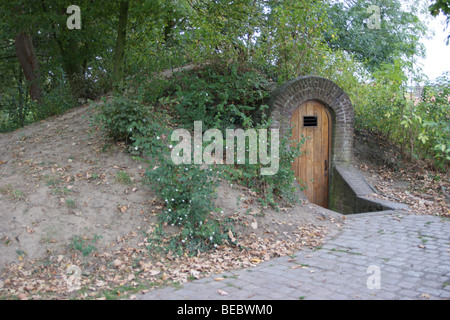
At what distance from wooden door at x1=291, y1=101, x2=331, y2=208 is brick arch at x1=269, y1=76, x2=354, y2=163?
19 centimetres

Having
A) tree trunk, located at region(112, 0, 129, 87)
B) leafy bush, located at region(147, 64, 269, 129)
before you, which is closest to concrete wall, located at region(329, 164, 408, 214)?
leafy bush, located at region(147, 64, 269, 129)

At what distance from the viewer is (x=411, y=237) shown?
6680mm

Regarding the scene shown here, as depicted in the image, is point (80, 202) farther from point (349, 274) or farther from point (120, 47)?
point (120, 47)

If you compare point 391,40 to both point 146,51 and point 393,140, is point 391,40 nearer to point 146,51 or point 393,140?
point 393,140

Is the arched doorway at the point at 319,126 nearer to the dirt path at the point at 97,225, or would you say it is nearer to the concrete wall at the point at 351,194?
the concrete wall at the point at 351,194

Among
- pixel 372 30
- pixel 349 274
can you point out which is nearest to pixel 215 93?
pixel 349 274

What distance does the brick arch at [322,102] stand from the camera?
991 cm

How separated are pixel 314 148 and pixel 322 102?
125 centimetres

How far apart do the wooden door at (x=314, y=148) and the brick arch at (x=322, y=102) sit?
19 cm

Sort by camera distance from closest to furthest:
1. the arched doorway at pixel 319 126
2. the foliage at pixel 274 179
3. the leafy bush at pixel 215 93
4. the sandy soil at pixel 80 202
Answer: the sandy soil at pixel 80 202 < the foliage at pixel 274 179 < the leafy bush at pixel 215 93 < the arched doorway at pixel 319 126

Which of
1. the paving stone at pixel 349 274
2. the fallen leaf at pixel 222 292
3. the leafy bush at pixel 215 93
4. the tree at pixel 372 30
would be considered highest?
the tree at pixel 372 30


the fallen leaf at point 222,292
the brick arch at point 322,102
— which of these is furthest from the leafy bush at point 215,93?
the fallen leaf at point 222,292

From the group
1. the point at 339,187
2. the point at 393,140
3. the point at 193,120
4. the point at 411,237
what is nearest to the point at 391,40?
the point at 393,140

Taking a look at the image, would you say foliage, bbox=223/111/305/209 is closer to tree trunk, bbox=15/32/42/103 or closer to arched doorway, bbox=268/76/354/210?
arched doorway, bbox=268/76/354/210
